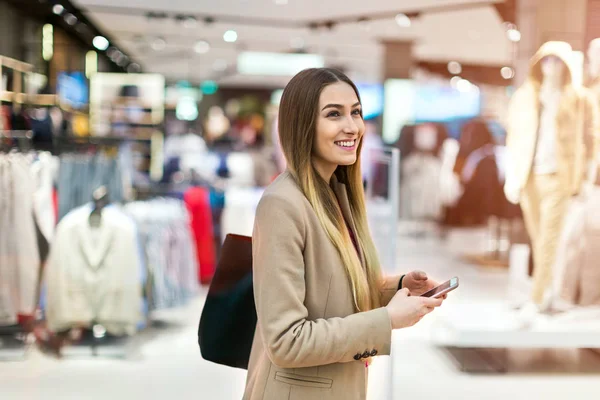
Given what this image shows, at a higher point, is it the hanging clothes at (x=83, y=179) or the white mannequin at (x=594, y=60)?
the white mannequin at (x=594, y=60)

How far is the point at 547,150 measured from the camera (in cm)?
432

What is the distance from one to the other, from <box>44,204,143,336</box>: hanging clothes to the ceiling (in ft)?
4.26

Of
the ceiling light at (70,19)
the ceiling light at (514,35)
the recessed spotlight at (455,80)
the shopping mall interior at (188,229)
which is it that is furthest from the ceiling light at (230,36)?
the recessed spotlight at (455,80)

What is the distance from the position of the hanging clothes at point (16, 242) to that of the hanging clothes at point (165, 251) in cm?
68

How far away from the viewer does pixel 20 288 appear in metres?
4.25

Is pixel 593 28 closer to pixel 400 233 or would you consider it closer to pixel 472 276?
pixel 472 276

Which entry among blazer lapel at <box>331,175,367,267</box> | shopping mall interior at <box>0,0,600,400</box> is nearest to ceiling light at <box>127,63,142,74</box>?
shopping mall interior at <box>0,0,600,400</box>

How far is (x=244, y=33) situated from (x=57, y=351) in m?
2.68

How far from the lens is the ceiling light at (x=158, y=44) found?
5.61 m

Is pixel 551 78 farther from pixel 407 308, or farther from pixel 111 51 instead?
pixel 111 51

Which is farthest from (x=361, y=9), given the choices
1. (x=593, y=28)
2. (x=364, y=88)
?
(x=364, y=88)

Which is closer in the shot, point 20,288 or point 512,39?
point 20,288

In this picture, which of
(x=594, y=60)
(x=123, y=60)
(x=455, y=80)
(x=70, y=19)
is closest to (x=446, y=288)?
(x=594, y=60)

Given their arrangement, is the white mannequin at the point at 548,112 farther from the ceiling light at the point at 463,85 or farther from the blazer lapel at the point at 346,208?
the ceiling light at the point at 463,85
